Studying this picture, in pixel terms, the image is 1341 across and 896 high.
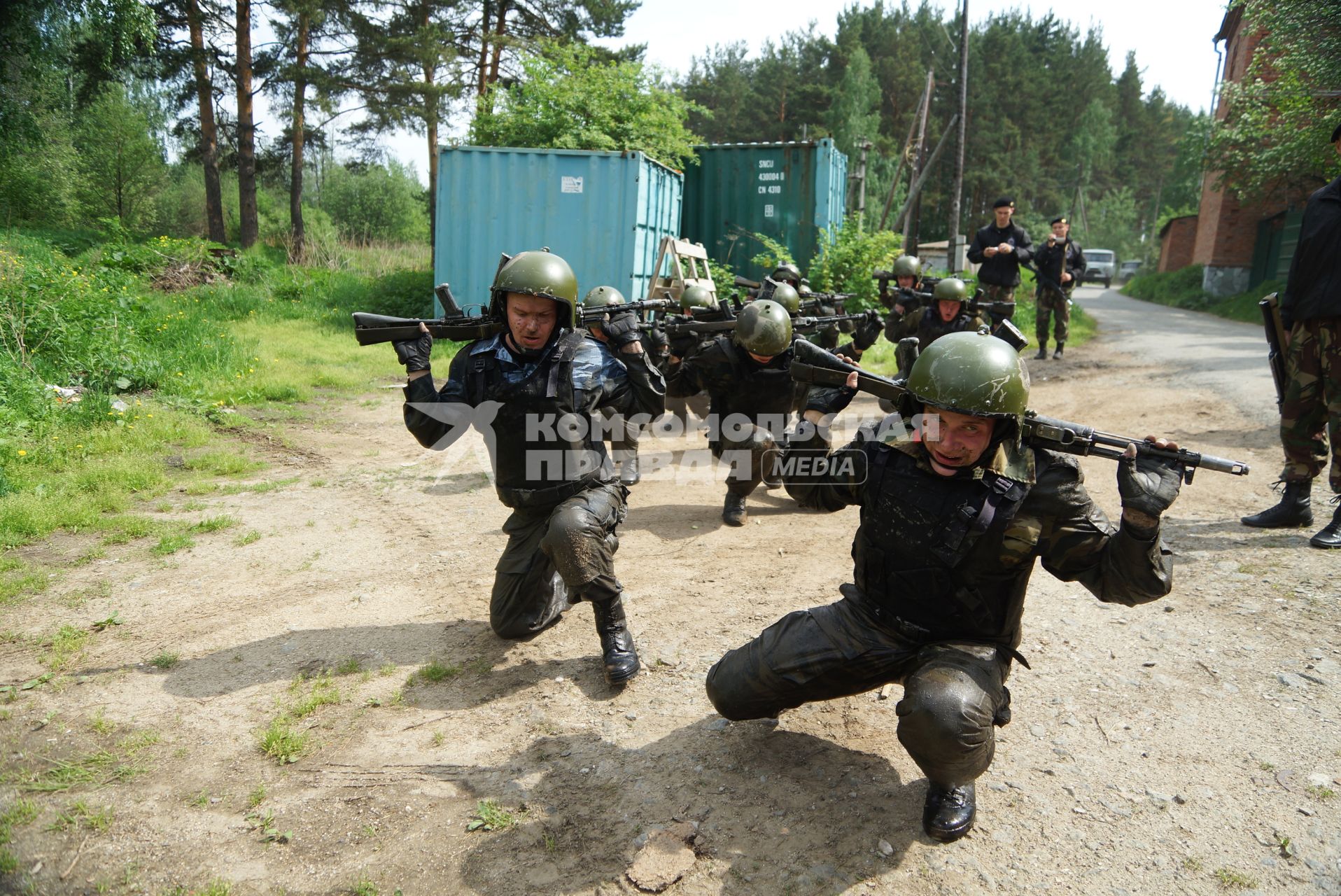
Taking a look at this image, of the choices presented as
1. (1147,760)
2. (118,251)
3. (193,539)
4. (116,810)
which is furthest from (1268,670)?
(118,251)

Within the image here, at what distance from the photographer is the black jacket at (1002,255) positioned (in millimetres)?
10031

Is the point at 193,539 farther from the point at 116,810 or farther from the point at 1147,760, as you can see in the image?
the point at 1147,760

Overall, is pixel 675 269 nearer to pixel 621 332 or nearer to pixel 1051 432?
pixel 621 332

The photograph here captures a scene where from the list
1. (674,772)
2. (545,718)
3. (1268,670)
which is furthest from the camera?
(1268,670)

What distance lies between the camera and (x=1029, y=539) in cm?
260

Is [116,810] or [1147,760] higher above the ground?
[1147,760]

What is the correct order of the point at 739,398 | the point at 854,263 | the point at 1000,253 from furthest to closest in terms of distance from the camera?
1. the point at 854,263
2. the point at 1000,253
3. the point at 739,398

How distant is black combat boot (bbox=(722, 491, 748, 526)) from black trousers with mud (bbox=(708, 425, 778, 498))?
33 millimetres

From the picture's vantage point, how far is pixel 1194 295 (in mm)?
25766

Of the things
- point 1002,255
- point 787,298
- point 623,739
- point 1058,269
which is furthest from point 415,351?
point 1058,269

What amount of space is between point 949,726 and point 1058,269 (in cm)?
1023

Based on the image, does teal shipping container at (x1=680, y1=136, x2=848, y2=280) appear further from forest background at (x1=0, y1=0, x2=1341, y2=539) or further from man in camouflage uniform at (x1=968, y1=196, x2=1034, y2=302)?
man in camouflage uniform at (x1=968, y1=196, x2=1034, y2=302)

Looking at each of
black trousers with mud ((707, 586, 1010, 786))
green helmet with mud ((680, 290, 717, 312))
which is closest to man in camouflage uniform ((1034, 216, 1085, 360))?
green helmet with mud ((680, 290, 717, 312))

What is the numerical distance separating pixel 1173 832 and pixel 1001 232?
873 cm
